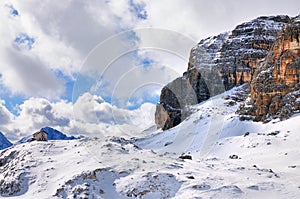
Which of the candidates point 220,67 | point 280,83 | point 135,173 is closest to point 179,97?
point 220,67

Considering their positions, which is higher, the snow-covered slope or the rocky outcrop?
the rocky outcrop

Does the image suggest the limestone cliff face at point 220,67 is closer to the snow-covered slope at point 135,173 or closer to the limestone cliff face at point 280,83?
the limestone cliff face at point 280,83

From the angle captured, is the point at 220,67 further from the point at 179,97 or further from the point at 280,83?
the point at 280,83

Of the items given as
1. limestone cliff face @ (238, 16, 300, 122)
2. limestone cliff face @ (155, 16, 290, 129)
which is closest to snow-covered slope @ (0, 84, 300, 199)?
limestone cliff face @ (238, 16, 300, 122)

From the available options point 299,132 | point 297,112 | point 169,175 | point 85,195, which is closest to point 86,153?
point 85,195

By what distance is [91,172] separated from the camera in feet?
102

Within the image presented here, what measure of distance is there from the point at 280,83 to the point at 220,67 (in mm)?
60330

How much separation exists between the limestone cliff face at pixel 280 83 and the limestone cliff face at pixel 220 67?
43.4 metres

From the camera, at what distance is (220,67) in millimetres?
133875

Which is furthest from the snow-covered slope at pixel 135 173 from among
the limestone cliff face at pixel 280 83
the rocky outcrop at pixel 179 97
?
the rocky outcrop at pixel 179 97

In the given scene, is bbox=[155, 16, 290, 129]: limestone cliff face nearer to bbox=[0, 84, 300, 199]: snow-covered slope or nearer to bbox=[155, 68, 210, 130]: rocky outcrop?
bbox=[155, 68, 210, 130]: rocky outcrop

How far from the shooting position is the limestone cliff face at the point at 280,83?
70106 millimetres

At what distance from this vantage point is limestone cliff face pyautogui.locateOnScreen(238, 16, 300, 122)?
7011 centimetres

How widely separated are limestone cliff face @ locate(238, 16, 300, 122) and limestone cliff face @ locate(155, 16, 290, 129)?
142 feet
